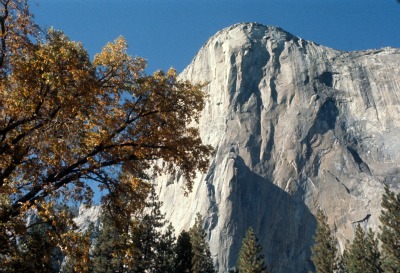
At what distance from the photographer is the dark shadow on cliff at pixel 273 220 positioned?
280ft

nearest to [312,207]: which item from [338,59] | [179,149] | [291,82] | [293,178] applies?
[293,178]

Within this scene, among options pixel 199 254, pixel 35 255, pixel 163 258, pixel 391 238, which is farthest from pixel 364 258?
pixel 35 255

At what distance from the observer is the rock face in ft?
287

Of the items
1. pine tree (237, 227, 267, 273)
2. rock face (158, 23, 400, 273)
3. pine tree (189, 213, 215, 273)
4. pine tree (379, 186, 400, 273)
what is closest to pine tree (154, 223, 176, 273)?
pine tree (189, 213, 215, 273)

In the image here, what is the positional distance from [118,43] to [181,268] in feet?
101

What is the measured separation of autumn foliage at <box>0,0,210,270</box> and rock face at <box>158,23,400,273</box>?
63332mm

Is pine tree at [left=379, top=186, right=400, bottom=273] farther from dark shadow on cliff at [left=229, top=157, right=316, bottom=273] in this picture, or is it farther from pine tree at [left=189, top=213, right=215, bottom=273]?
dark shadow on cliff at [left=229, top=157, right=316, bottom=273]

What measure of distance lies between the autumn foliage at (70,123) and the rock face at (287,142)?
63332 mm

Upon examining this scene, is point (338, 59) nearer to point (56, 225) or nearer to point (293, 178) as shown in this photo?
point (293, 178)

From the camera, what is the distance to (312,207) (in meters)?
91.4

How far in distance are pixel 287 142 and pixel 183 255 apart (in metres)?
64.8

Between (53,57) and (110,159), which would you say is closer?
(53,57)

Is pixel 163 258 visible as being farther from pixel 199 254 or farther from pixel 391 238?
pixel 391 238

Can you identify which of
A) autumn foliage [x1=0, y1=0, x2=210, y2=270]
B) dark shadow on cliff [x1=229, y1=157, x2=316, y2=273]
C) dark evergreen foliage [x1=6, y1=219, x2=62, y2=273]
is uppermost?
dark shadow on cliff [x1=229, y1=157, x2=316, y2=273]
